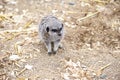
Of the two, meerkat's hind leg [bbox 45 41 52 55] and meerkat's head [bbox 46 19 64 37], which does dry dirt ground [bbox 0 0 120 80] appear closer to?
meerkat's hind leg [bbox 45 41 52 55]

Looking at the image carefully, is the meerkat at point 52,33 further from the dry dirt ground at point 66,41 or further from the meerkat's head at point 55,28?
the dry dirt ground at point 66,41

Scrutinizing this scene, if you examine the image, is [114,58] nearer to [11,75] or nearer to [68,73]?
[68,73]

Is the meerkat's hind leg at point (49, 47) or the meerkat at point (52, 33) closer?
the meerkat at point (52, 33)

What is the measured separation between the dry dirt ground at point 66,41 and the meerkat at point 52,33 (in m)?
0.12

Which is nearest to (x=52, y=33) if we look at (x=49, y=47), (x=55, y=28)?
(x=55, y=28)

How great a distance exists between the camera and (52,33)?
16.4 feet

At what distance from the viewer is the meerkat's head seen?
4.93 metres

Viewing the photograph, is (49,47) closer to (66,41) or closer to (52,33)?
(52,33)

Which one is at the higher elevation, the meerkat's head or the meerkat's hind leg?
the meerkat's head

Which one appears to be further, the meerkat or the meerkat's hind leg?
the meerkat's hind leg

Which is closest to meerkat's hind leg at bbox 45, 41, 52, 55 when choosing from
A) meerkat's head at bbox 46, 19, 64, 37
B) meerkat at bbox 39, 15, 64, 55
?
meerkat at bbox 39, 15, 64, 55

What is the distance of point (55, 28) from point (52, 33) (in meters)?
0.10

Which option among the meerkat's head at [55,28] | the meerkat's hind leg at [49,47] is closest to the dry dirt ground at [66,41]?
the meerkat's hind leg at [49,47]

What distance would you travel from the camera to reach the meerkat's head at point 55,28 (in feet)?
16.2
